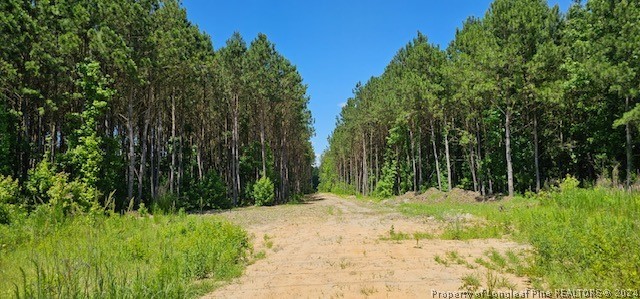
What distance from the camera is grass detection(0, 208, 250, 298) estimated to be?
3.97m

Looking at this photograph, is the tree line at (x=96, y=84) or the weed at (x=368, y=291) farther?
the tree line at (x=96, y=84)

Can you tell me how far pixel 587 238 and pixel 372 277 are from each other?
397 centimetres

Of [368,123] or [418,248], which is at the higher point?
[368,123]

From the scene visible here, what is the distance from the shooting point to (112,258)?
588 cm

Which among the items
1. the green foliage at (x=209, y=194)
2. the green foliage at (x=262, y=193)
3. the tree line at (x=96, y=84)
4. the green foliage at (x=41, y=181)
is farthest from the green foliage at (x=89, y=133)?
the green foliage at (x=262, y=193)

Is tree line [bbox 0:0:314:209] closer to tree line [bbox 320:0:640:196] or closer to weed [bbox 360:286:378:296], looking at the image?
weed [bbox 360:286:378:296]

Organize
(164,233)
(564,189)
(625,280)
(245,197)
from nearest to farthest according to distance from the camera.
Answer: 1. (625,280)
2. (164,233)
3. (564,189)
4. (245,197)

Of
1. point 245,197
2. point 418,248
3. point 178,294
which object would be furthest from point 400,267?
point 245,197

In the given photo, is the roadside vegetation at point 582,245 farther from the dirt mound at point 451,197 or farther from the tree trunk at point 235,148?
the tree trunk at point 235,148

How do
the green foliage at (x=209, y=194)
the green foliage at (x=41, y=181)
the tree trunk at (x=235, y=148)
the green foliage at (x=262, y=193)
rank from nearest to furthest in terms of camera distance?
the green foliage at (x=41, y=181) < the green foliage at (x=209, y=194) < the tree trunk at (x=235, y=148) < the green foliage at (x=262, y=193)

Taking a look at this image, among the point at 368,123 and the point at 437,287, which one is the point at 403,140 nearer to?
the point at 368,123

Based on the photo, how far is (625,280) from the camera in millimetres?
4680

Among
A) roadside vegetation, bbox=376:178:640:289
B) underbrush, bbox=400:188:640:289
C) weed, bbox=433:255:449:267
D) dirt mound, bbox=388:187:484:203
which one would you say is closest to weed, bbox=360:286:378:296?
weed, bbox=433:255:449:267

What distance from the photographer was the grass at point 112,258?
3.97 meters
